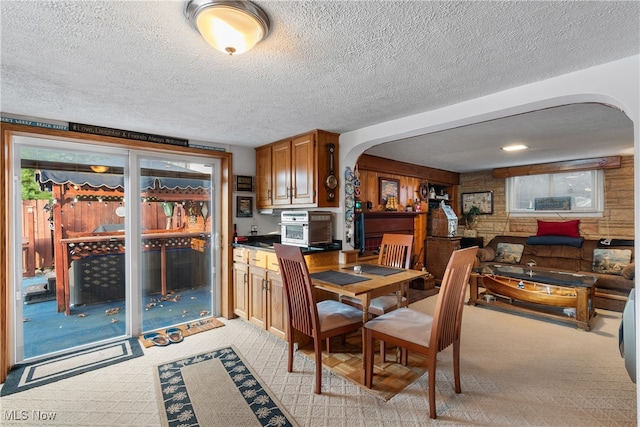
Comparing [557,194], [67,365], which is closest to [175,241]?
[67,365]

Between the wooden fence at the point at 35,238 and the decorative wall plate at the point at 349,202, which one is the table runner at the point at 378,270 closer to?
the decorative wall plate at the point at 349,202

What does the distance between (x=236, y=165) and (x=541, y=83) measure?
3.20m

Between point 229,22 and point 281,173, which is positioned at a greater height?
point 229,22

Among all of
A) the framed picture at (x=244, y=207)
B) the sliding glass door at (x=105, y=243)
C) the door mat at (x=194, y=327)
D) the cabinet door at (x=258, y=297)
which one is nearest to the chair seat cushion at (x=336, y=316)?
the cabinet door at (x=258, y=297)

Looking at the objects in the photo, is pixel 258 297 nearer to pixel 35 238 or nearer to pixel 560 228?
pixel 35 238

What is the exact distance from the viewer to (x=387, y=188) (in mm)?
5000

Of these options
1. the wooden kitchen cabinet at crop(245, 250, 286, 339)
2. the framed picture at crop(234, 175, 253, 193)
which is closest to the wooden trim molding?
the framed picture at crop(234, 175, 253, 193)

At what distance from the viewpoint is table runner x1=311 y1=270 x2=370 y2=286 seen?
246cm

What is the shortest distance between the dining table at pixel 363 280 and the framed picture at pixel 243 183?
1.57m

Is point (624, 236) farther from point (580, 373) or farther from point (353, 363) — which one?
point (353, 363)

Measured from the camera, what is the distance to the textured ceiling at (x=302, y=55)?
1.28 meters

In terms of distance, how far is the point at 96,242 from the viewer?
314 centimetres

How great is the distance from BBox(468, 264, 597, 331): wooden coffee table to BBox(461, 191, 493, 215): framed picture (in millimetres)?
1986

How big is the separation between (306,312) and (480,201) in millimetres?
5290
